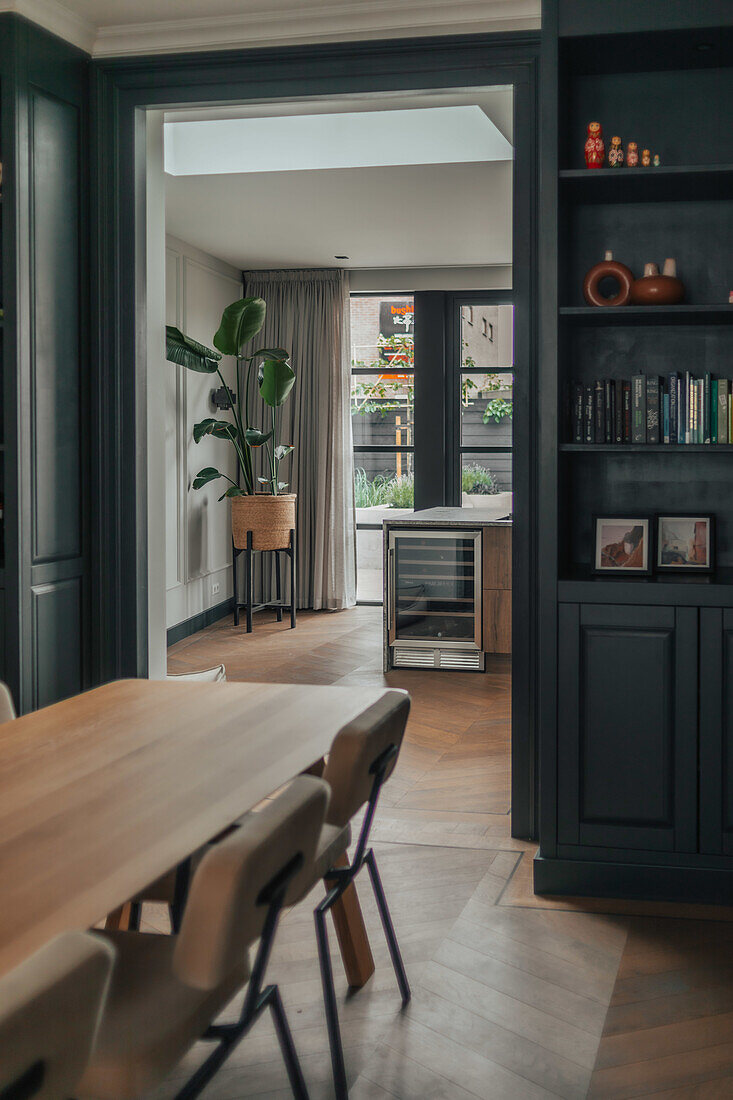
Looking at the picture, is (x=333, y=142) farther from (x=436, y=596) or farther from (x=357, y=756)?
(x=357, y=756)

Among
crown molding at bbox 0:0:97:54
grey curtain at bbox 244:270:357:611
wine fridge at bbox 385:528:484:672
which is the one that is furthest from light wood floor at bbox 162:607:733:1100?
grey curtain at bbox 244:270:357:611

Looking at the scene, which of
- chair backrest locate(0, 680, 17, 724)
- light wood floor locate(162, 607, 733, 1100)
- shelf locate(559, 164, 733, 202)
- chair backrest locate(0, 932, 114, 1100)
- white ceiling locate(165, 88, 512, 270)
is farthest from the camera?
white ceiling locate(165, 88, 512, 270)

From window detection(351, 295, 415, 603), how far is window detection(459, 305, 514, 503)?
46 cm

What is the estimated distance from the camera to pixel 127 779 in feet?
5.57

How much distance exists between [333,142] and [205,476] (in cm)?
276

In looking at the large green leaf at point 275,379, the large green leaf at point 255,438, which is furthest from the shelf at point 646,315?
the large green leaf at point 255,438

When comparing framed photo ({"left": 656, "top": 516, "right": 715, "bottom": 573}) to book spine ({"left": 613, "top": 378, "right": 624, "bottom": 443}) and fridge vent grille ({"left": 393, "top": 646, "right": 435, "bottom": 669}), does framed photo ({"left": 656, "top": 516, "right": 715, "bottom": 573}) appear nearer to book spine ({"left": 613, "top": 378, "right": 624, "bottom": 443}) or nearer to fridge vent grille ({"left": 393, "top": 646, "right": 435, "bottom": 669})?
book spine ({"left": 613, "top": 378, "right": 624, "bottom": 443})

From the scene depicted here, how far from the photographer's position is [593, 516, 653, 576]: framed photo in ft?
10.0

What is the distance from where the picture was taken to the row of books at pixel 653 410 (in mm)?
2941

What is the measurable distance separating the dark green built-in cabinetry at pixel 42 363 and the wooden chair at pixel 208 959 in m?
1.90

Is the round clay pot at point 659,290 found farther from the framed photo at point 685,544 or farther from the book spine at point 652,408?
the framed photo at point 685,544

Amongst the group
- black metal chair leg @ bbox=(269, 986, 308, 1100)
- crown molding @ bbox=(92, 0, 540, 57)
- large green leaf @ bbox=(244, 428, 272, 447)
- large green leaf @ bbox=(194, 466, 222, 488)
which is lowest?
black metal chair leg @ bbox=(269, 986, 308, 1100)

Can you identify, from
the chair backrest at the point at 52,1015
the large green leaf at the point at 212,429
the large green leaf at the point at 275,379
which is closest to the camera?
the chair backrest at the point at 52,1015

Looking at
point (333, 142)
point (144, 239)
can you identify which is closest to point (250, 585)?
point (333, 142)
